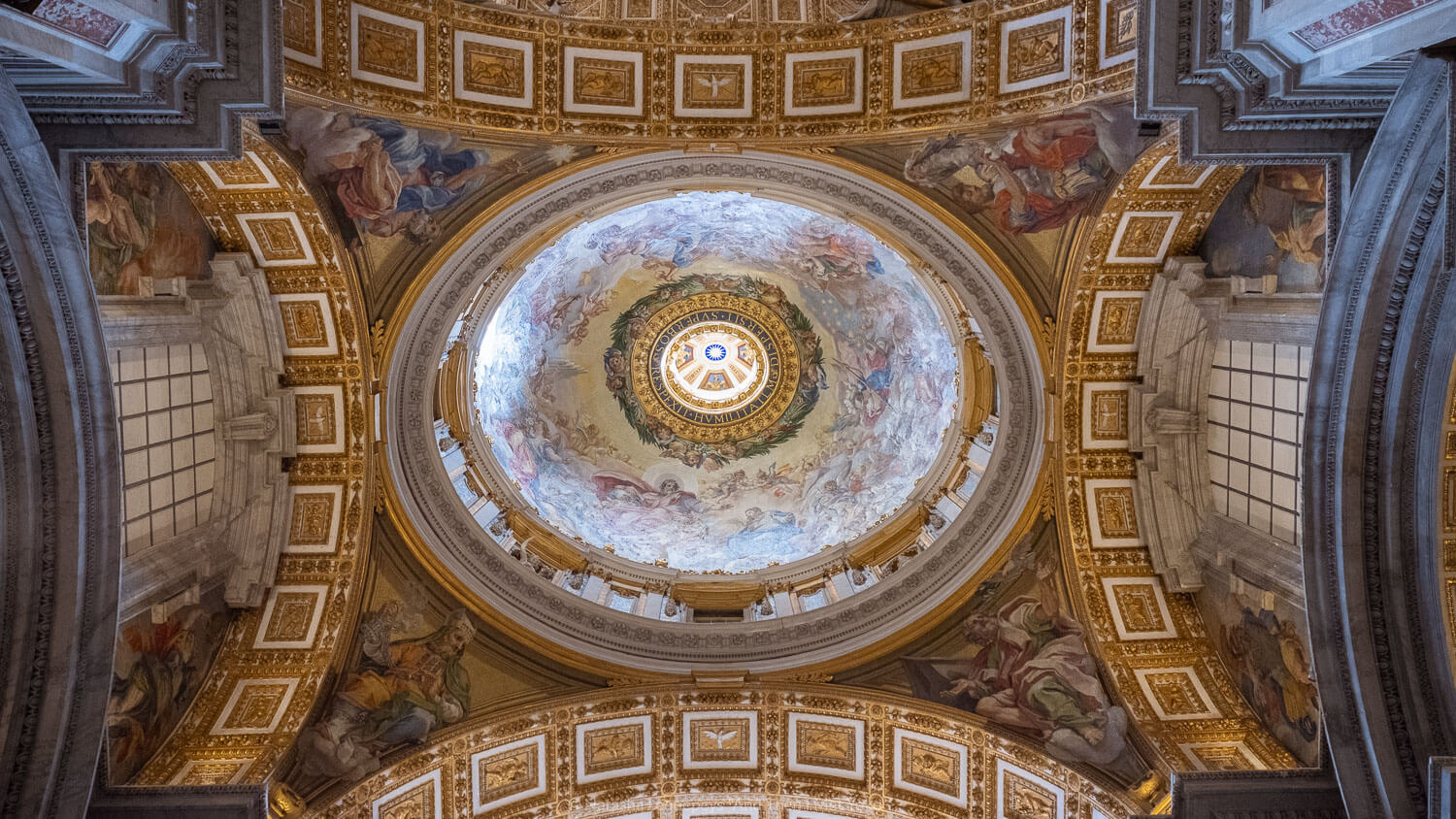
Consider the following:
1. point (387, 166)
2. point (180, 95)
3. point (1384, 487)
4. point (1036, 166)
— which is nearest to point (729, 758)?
point (1384, 487)

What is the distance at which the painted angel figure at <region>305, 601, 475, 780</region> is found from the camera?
13867mm

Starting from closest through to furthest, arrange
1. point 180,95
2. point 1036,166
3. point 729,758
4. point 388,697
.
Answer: point 180,95 → point 1036,166 → point 388,697 → point 729,758

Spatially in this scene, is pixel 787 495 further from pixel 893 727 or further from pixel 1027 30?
pixel 1027 30

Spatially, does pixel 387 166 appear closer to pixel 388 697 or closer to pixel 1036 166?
pixel 388 697

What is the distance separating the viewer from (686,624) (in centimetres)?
1642

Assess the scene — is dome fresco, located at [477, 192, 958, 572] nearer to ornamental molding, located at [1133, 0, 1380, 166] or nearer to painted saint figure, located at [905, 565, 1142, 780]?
painted saint figure, located at [905, 565, 1142, 780]

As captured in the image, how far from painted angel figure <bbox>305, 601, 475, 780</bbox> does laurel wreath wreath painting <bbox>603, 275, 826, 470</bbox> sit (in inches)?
372

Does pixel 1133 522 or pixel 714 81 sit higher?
pixel 714 81

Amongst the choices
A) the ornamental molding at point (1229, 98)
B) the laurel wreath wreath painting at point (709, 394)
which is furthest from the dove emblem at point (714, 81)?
the laurel wreath wreath painting at point (709, 394)

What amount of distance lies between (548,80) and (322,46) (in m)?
3.05

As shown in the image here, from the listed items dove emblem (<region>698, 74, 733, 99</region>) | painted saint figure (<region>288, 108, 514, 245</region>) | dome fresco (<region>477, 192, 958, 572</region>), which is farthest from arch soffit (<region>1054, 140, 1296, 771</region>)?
painted saint figure (<region>288, 108, 514, 245</region>)

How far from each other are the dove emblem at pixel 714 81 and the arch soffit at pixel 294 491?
592cm

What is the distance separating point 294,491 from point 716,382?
12211mm

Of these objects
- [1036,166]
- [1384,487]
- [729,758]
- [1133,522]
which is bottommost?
[729,758]
